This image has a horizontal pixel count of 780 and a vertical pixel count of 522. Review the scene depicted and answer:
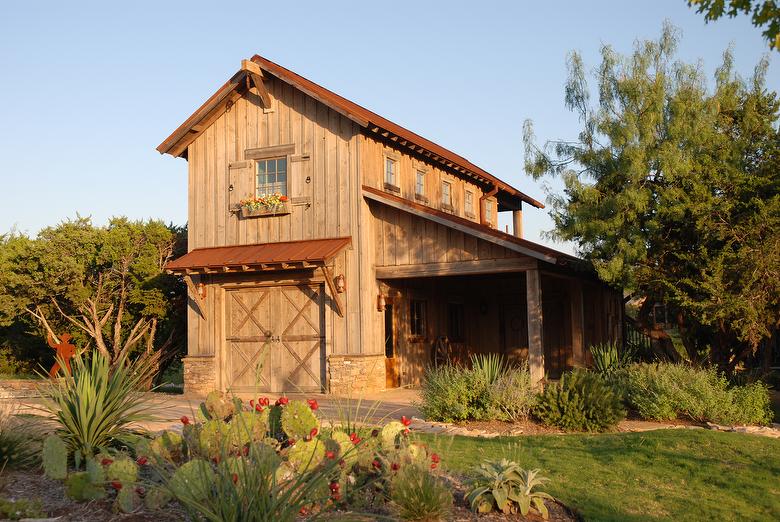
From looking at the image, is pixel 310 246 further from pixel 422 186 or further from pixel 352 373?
pixel 422 186

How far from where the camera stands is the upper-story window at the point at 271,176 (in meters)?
17.9

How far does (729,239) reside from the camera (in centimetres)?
1352

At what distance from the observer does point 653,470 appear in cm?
841

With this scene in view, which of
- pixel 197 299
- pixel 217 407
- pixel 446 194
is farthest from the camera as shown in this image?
pixel 446 194

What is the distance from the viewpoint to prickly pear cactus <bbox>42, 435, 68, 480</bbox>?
6.59 metres

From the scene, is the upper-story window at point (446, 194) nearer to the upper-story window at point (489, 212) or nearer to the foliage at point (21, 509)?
the upper-story window at point (489, 212)

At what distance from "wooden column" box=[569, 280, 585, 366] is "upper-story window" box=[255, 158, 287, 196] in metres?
6.80

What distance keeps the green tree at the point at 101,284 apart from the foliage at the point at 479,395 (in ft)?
30.3

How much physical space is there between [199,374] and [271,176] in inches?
189

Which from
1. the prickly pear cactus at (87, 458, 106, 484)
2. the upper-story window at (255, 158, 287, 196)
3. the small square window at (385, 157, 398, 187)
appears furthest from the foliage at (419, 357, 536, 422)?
the upper-story window at (255, 158, 287, 196)

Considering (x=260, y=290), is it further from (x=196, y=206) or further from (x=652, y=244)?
(x=652, y=244)

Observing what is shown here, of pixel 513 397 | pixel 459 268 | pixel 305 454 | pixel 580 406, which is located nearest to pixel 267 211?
pixel 459 268

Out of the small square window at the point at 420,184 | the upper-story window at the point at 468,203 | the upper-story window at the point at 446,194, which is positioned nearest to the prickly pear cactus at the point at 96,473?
the small square window at the point at 420,184

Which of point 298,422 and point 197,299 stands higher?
point 197,299
